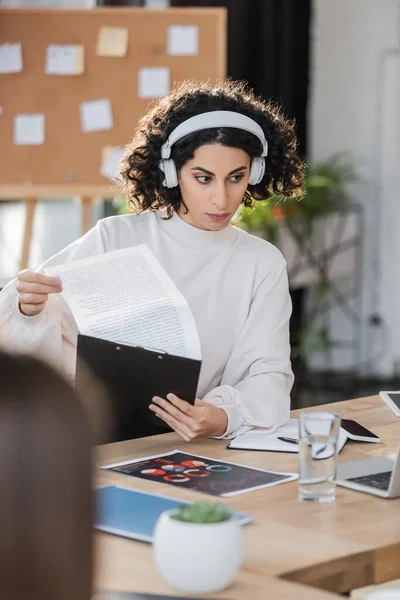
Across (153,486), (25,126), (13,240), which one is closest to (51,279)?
(153,486)

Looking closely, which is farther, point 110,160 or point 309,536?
point 110,160

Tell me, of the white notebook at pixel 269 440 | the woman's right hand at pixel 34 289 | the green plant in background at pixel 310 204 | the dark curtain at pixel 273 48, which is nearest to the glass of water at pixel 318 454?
the white notebook at pixel 269 440

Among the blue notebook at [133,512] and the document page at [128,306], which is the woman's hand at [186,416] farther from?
the blue notebook at [133,512]

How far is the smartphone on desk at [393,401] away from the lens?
6.32 feet

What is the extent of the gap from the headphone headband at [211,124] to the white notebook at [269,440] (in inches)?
25.0

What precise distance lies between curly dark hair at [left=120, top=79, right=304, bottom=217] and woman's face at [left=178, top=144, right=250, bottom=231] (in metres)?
0.02

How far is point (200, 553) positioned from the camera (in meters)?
0.93

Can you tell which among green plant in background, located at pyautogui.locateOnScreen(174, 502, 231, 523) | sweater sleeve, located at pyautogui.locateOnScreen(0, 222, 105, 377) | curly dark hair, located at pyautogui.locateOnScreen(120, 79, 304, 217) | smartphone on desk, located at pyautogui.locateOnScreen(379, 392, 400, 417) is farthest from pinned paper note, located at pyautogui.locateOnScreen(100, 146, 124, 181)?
green plant in background, located at pyautogui.locateOnScreen(174, 502, 231, 523)

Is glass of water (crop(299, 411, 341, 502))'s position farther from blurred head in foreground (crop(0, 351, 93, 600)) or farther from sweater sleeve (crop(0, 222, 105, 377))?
blurred head in foreground (crop(0, 351, 93, 600))

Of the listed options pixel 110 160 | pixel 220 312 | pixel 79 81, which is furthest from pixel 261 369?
pixel 79 81

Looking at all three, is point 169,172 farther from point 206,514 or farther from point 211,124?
point 206,514

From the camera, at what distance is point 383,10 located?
5559 mm

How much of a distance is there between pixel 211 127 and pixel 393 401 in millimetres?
671

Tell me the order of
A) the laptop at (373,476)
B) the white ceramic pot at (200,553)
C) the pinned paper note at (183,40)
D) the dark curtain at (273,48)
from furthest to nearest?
the dark curtain at (273,48) < the pinned paper note at (183,40) < the laptop at (373,476) < the white ceramic pot at (200,553)
